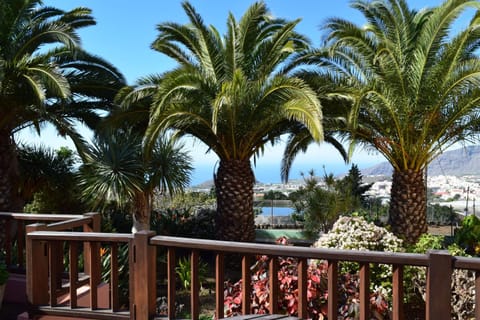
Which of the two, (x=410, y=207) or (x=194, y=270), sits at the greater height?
(x=194, y=270)

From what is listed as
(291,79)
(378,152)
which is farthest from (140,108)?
(378,152)

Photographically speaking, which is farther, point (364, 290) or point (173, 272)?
point (173, 272)

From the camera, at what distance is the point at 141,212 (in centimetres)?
1041

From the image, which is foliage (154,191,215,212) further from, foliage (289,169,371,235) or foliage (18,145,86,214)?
foliage (289,169,371,235)

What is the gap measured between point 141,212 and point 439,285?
8.76 meters

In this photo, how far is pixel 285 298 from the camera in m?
3.89

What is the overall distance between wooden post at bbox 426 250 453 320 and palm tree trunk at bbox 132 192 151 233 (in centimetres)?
847

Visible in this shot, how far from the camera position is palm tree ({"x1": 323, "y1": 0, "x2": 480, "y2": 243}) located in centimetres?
866

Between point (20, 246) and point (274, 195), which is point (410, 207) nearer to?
point (20, 246)

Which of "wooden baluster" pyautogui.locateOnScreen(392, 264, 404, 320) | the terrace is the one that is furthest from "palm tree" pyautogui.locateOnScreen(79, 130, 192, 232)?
"wooden baluster" pyautogui.locateOnScreen(392, 264, 404, 320)

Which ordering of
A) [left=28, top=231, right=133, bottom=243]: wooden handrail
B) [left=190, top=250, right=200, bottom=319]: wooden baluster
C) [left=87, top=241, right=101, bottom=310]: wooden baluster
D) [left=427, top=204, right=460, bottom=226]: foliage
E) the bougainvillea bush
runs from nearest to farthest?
1. [left=190, top=250, right=200, bottom=319]: wooden baluster
2. [left=28, top=231, right=133, bottom=243]: wooden handrail
3. [left=87, top=241, right=101, bottom=310]: wooden baluster
4. the bougainvillea bush
5. [left=427, top=204, right=460, bottom=226]: foliage

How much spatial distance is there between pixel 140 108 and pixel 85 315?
7.25 meters

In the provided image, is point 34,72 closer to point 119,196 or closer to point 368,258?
point 119,196

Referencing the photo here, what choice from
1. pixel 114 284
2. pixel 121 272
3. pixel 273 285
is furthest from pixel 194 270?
pixel 121 272
